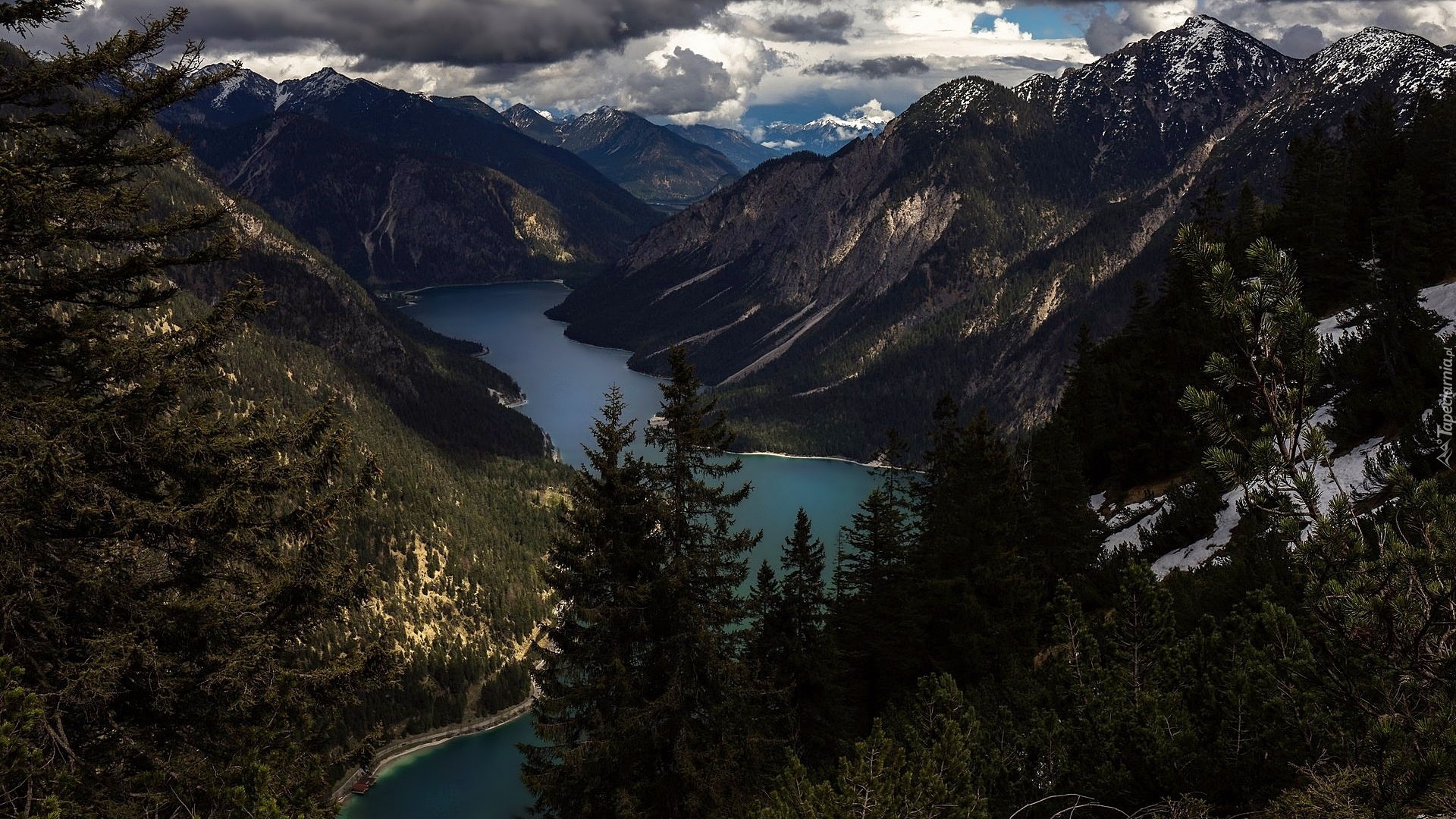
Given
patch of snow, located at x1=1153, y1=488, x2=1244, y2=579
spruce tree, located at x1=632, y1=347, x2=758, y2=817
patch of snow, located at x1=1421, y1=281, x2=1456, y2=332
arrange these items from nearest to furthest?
spruce tree, located at x1=632, y1=347, x2=758, y2=817
patch of snow, located at x1=1153, y1=488, x2=1244, y2=579
patch of snow, located at x1=1421, y1=281, x2=1456, y2=332

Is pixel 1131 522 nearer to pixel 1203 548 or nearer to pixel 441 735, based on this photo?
pixel 1203 548

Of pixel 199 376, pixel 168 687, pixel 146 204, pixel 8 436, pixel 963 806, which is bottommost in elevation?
pixel 963 806

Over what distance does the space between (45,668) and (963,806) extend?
13.7 meters

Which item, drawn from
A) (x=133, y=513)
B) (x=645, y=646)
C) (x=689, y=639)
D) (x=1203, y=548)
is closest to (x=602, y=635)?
(x=645, y=646)

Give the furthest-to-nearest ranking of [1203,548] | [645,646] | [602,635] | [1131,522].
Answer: [1131,522] < [1203,548] < [645,646] < [602,635]

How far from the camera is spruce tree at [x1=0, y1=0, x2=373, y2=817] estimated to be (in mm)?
12391

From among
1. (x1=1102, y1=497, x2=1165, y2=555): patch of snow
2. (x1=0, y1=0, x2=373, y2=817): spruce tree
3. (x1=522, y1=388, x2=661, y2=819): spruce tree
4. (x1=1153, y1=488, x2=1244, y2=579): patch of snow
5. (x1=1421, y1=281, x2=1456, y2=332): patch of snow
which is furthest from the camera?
(x1=1102, y1=497, x2=1165, y2=555): patch of snow

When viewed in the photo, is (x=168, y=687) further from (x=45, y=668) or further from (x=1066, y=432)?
(x=1066, y=432)

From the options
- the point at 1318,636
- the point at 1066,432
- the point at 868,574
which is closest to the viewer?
the point at 1318,636

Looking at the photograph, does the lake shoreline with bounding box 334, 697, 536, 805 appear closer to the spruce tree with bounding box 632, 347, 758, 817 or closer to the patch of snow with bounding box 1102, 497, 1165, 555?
the patch of snow with bounding box 1102, 497, 1165, 555

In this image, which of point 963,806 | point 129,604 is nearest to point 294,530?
point 129,604

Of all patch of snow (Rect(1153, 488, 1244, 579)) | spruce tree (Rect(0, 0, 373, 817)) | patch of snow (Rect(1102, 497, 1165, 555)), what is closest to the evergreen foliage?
spruce tree (Rect(0, 0, 373, 817))

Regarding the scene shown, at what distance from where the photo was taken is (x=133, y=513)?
1364 centimetres

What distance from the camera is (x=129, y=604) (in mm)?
13531
